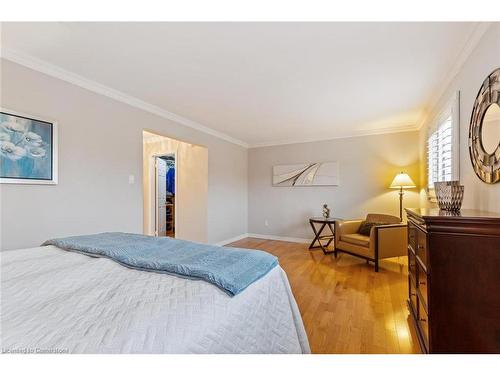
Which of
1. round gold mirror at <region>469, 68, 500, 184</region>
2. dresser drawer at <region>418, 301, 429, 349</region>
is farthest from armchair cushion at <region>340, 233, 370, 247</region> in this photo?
round gold mirror at <region>469, 68, 500, 184</region>

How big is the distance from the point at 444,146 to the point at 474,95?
0.85 meters

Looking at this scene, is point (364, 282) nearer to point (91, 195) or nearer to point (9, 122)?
point (91, 195)

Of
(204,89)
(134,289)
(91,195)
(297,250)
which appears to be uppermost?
(204,89)

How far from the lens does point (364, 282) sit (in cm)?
279

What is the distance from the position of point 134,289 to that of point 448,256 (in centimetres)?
162

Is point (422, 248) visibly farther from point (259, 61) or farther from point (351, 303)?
point (259, 61)

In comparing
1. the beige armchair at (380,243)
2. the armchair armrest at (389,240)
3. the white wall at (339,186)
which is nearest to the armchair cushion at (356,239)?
the beige armchair at (380,243)

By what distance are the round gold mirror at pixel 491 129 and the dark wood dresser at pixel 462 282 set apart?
0.48 metres

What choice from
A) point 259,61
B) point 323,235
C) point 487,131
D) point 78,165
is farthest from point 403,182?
point 78,165

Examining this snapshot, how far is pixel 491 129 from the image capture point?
56.9 inches

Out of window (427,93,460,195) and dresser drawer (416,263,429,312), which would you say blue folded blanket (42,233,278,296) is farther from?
window (427,93,460,195)
